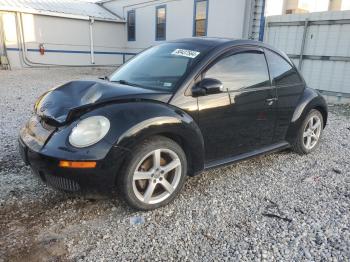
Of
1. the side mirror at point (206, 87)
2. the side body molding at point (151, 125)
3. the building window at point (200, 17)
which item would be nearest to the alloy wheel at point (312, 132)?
the side mirror at point (206, 87)

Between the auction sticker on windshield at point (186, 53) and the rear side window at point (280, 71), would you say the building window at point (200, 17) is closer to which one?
the rear side window at point (280, 71)

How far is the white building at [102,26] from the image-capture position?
13.6m

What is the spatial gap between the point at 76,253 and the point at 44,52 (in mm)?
18022

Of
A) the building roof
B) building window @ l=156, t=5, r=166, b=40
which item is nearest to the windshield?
building window @ l=156, t=5, r=166, b=40

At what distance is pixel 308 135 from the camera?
447 cm

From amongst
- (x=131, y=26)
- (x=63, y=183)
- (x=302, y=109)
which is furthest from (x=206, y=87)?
(x=131, y=26)

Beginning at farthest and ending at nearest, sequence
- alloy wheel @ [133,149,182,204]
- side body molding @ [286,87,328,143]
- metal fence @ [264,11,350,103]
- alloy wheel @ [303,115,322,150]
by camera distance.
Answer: metal fence @ [264,11,350,103], alloy wheel @ [303,115,322,150], side body molding @ [286,87,328,143], alloy wheel @ [133,149,182,204]

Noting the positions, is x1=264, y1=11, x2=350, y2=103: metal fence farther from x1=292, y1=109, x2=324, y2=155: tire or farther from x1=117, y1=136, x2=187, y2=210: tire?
x1=117, y1=136, x2=187, y2=210: tire

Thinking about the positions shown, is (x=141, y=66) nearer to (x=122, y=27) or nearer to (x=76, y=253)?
(x=76, y=253)

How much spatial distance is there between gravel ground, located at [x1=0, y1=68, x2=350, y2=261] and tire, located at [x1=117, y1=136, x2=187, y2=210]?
0.45 ft

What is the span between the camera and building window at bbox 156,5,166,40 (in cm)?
1730

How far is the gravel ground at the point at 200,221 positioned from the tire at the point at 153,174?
0.14 meters

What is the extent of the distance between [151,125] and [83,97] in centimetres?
69

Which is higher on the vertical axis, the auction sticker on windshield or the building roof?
the building roof
